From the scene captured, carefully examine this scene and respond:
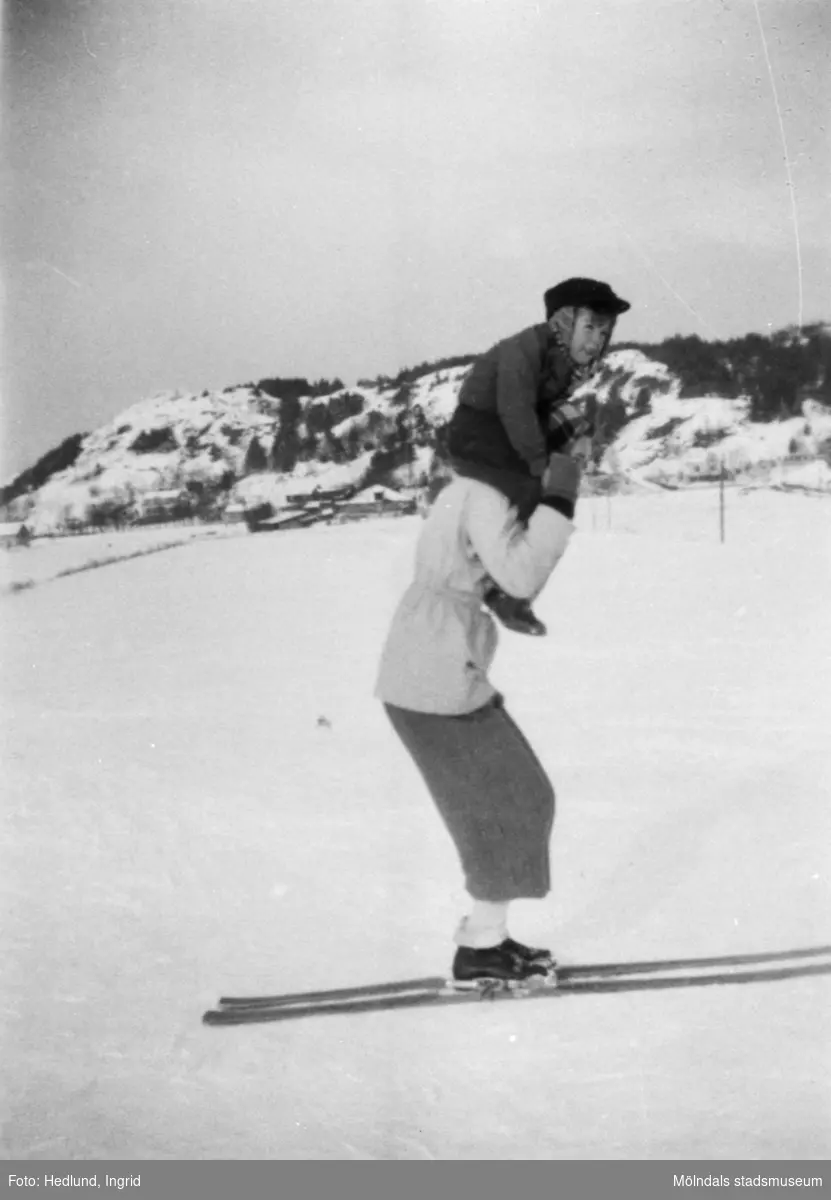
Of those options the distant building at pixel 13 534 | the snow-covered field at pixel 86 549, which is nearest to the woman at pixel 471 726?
the snow-covered field at pixel 86 549

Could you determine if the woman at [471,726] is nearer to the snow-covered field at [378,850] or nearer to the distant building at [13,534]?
the snow-covered field at [378,850]

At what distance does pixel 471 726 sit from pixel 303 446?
0.78 meters

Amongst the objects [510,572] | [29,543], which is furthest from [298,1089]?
[29,543]

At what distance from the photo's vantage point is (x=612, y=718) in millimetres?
2709

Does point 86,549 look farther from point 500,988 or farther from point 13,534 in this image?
point 500,988

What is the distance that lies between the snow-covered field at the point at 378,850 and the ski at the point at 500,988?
26 mm

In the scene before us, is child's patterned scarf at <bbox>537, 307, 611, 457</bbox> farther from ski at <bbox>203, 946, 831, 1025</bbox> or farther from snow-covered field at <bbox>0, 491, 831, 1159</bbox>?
ski at <bbox>203, 946, 831, 1025</bbox>

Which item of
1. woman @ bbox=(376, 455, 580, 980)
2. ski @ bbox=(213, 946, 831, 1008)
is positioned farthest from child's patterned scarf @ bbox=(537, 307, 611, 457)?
ski @ bbox=(213, 946, 831, 1008)

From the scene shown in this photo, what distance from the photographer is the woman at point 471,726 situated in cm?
240

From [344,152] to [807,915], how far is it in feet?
6.58

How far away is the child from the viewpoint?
2.32 meters

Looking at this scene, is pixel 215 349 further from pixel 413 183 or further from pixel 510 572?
pixel 510 572

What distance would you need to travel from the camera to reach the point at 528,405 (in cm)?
231

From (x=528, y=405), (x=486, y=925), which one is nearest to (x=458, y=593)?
(x=528, y=405)
